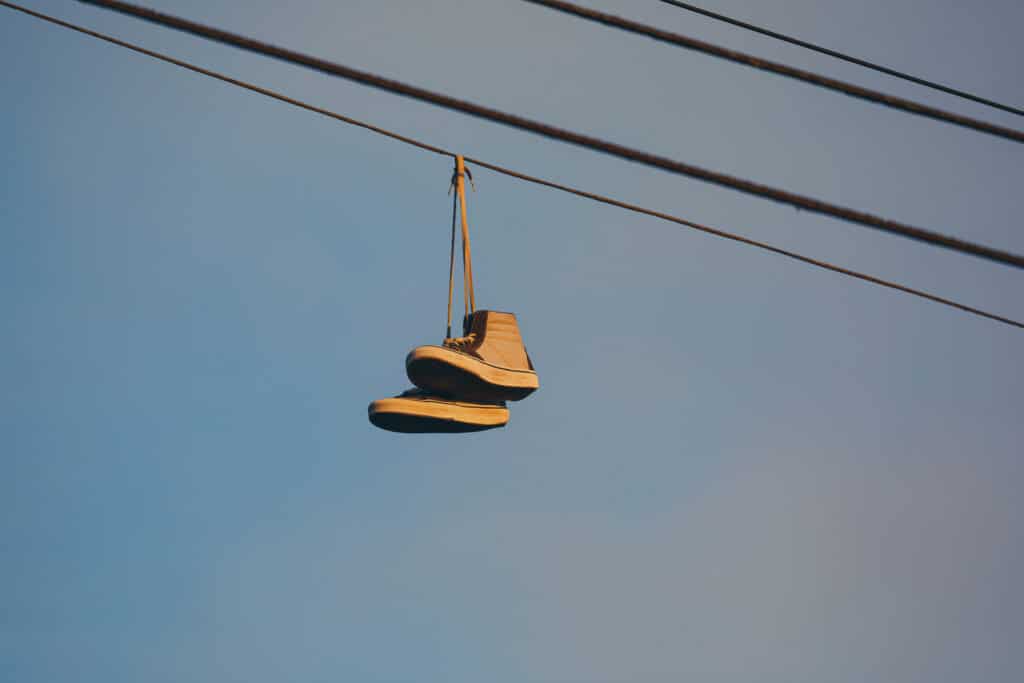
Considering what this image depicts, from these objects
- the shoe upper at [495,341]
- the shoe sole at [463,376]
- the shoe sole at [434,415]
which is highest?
the shoe upper at [495,341]

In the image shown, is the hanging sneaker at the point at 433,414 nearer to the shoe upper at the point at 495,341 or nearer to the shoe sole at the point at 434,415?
the shoe sole at the point at 434,415

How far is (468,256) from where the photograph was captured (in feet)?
21.7

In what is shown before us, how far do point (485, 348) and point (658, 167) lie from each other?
99.3 inches

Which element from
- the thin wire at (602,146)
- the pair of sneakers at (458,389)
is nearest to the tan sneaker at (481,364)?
the pair of sneakers at (458,389)

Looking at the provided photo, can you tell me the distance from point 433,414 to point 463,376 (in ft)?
0.75

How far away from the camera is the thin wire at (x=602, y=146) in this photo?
4.58m

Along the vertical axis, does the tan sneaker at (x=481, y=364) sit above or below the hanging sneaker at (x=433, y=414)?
above

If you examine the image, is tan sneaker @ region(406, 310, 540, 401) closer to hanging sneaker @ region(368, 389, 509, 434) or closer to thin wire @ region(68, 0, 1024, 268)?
hanging sneaker @ region(368, 389, 509, 434)

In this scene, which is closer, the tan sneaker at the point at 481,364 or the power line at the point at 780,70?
the power line at the point at 780,70

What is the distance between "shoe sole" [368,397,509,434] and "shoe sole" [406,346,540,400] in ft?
0.22

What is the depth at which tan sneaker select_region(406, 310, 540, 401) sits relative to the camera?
6770 mm

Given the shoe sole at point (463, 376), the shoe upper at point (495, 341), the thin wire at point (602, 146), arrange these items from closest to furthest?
the thin wire at point (602, 146) → the shoe sole at point (463, 376) → the shoe upper at point (495, 341)

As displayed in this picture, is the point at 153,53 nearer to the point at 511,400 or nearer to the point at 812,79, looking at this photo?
the point at 812,79

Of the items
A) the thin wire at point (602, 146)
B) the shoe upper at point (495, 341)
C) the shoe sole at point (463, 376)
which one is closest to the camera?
the thin wire at point (602, 146)
